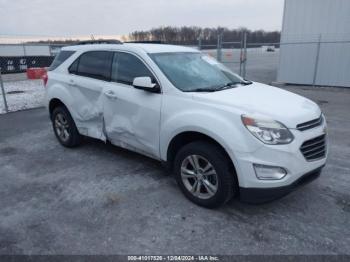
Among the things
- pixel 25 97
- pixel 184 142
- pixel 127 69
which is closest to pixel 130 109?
pixel 127 69

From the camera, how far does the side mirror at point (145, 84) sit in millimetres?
3773

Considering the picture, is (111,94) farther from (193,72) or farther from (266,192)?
(266,192)

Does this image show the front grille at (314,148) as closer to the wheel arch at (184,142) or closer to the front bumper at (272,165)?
the front bumper at (272,165)

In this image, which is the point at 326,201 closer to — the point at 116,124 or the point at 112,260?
the point at 112,260

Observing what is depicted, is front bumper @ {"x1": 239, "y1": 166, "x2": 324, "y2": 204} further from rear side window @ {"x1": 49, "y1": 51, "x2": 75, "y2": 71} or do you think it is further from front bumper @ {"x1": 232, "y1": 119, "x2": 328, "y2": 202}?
rear side window @ {"x1": 49, "y1": 51, "x2": 75, "y2": 71}

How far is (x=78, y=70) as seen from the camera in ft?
16.8

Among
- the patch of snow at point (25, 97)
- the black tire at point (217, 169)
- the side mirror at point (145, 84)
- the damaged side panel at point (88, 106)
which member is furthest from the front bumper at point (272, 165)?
the patch of snow at point (25, 97)

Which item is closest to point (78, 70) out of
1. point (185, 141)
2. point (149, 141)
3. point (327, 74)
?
point (149, 141)

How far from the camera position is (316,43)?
12656mm

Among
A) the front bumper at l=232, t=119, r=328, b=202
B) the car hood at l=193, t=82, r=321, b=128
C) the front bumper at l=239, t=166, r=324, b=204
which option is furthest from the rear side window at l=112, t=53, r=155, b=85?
the front bumper at l=239, t=166, r=324, b=204

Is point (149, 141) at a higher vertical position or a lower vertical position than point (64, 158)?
higher

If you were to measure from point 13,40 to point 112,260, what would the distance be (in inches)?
787

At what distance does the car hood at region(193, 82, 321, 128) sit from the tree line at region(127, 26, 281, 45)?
1734cm

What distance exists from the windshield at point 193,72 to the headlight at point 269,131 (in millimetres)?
878
